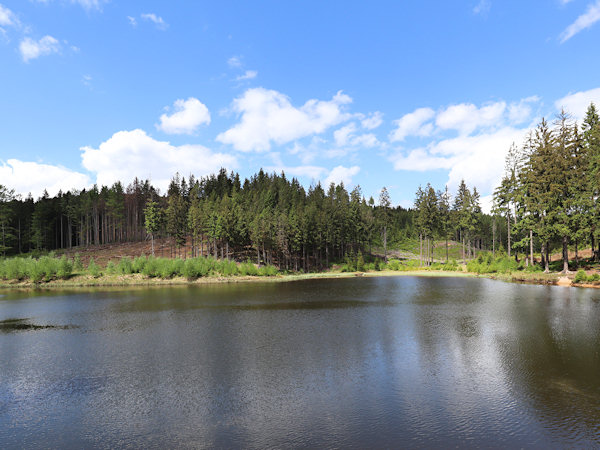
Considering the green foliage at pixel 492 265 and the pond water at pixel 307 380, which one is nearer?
the pond water at pixel 307 380

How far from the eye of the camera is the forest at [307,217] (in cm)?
5597

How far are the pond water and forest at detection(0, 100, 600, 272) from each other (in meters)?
31.8

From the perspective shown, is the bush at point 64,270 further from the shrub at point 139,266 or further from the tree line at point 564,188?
the tree line at point 564,188

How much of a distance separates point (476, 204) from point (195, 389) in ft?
322

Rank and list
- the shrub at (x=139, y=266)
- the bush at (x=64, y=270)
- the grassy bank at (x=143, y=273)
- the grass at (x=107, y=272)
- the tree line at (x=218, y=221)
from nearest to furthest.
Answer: the grassy bank at (x=143, y=273), the grass at (x=107, y=272), the bush at (x=64, y=270), the shrub at (x=139, y=266), the tree line at (x=218, y=221)

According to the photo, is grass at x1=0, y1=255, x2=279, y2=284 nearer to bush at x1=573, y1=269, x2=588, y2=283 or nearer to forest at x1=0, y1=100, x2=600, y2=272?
forest at x1=0, y1=100, x2=600, y2=272

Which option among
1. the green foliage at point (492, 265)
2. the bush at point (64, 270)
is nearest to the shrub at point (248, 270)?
the bush at point (64, 270)

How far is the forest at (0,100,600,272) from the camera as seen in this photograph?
5597 centimetres

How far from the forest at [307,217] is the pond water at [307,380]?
31752 millimetres

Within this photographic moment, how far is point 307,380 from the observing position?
16.1 meters

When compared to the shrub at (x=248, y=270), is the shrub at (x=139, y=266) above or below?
above

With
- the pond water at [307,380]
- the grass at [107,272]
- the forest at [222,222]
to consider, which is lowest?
the pond water at [307,380]

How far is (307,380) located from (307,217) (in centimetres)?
7886

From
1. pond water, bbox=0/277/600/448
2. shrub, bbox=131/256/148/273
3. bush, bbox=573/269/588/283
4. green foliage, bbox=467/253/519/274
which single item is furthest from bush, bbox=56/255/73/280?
bush, bbox=573/269/588/283
